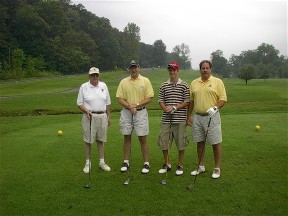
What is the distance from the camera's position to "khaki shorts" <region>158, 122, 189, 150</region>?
6141 millimetres

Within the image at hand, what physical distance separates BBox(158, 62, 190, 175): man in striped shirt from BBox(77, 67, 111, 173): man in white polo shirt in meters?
1.21

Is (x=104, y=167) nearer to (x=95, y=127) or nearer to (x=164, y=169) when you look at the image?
(x=95, y=127)

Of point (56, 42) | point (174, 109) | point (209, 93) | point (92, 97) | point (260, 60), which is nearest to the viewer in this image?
point (209, 93)

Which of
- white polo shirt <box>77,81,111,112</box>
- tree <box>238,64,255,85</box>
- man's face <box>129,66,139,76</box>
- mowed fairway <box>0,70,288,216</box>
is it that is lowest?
mowed fairway <box>0,70,288,216</box>

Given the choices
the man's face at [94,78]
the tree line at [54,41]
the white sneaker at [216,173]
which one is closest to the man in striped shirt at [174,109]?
the white sneaker at [216,173]

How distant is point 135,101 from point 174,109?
32.3 inches

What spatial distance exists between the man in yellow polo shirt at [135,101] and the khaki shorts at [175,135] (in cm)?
37

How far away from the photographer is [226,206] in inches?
182

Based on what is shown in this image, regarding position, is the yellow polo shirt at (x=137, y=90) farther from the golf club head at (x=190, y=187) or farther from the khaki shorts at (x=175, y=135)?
the golf club head at (x=190, y=187)

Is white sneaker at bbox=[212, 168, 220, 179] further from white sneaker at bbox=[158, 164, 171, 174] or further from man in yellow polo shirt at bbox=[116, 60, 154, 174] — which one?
man in yellow polo shirt at bbox=[116, 60, 154, 174]

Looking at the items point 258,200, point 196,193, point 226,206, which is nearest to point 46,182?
point 196,193

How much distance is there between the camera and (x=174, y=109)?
591cm

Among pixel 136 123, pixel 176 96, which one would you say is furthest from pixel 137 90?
pixel 176 96

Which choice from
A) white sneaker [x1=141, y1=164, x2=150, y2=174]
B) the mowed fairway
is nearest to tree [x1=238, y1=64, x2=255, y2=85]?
the mowed fairway
